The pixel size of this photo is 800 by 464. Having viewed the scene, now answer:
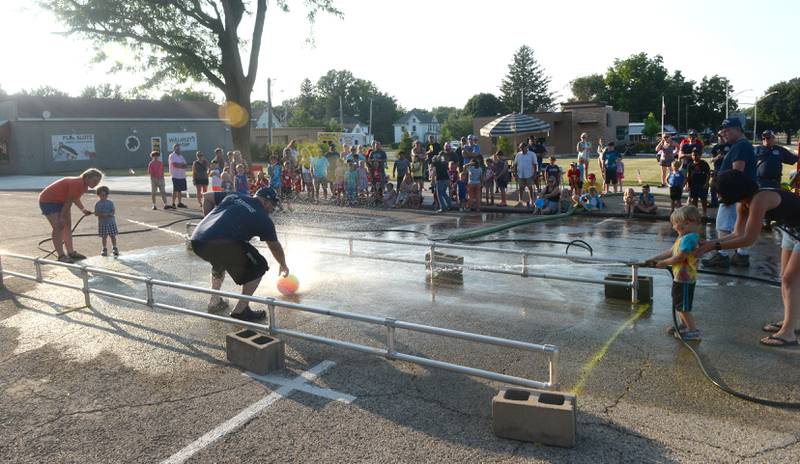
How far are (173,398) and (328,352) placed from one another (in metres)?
1.52

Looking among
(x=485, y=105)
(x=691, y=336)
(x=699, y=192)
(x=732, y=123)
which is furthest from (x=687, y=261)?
(x=485, y=105)

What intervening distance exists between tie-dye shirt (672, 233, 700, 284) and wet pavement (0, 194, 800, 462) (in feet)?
2.19

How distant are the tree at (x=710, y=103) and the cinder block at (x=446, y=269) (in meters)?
91.4

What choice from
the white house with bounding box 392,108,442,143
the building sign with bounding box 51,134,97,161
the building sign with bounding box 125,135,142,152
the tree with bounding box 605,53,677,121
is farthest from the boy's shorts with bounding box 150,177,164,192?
the white house with bounding box 392,108,442,143

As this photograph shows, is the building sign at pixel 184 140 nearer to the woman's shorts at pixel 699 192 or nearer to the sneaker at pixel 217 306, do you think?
the woman's shorts at pixel 699 192

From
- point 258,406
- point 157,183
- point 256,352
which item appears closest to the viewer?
point 258,406

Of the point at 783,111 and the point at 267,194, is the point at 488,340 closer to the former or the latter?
the point at 267,194

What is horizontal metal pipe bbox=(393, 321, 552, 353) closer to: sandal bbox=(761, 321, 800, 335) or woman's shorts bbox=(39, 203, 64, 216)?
sandal bbox=(761, 321, 800, 335)

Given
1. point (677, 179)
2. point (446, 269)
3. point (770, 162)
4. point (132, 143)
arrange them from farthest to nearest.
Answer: point (132, 143) < point (677, 179) < point (770, 162) < point (446, 269)

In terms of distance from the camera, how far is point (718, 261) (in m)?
9.25

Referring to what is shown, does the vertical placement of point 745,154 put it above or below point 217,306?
above

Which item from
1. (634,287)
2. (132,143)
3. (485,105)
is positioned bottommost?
(634,287)

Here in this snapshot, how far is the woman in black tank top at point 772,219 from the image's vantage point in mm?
5508

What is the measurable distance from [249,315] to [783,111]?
107 meters
